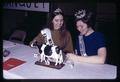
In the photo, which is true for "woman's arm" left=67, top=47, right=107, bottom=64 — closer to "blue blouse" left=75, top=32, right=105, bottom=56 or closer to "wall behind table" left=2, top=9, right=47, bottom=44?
"blue blouse" left=75, top=32, right=105, bottom=56

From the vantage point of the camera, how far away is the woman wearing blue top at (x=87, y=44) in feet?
5.08

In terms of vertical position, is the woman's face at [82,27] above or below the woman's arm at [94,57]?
above

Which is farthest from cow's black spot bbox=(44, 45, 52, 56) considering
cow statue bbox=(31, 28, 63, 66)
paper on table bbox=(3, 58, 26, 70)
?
paper on table bbox=(3, 58, 26, 70)

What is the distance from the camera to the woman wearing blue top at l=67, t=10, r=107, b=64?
155cm

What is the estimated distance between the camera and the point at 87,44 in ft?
5.20

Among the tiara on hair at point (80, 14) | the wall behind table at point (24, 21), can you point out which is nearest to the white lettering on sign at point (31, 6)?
the wall behind table at point (24, 21)

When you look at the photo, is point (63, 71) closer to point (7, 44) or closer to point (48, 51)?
point (48, 51)

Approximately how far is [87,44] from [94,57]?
0.06 meters

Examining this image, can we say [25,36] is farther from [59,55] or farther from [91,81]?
[91,81]

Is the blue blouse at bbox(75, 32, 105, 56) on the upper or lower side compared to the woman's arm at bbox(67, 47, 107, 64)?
upper

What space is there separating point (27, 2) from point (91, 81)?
0.42m

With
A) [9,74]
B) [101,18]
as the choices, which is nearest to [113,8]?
[101,18]

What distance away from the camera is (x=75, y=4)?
1.52 m

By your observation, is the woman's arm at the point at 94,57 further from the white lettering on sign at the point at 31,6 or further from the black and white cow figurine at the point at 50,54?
the white lettering on sign at the point at 31,6
